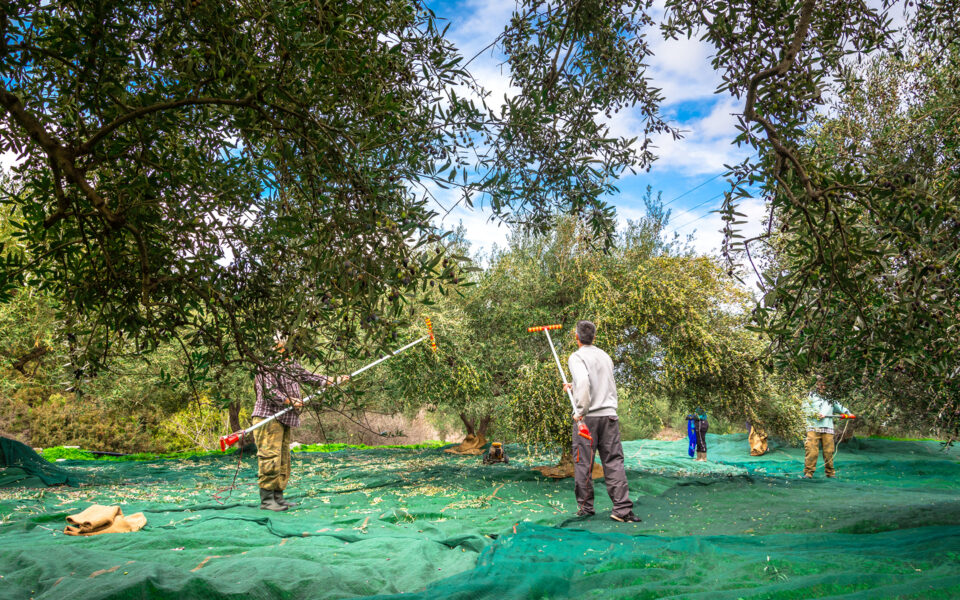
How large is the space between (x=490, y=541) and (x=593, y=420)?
89.0 inches

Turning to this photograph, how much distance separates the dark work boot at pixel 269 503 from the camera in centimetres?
676

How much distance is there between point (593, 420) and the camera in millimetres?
6469

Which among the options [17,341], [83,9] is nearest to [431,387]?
[83,9]

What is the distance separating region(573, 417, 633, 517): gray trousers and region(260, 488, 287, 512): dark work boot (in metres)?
3.80

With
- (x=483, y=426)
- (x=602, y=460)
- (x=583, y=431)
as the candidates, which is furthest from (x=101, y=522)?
(x=483, y=426)

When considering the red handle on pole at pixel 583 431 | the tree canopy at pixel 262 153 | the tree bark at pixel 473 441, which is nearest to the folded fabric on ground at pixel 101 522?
the tree canopy at pixel 262 153

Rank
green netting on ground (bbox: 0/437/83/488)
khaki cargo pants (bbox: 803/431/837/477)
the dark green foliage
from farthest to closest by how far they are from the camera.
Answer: khaki cargo pants (bbox: 803/431/837/477)
green netting on ground (bbox: 0/437/83/488)
the dark green foliage

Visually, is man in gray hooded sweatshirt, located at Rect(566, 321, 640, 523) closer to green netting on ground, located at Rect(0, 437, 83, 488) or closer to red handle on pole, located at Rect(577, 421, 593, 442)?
red handle on pole, located at Rect(577, 421, 593, 442)

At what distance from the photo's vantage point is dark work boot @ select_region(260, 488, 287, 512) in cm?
676

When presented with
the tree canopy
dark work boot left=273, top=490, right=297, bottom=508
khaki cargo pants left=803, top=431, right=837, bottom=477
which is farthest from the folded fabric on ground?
khaki cargo pants left=803, top=431, right=837, bottom=477

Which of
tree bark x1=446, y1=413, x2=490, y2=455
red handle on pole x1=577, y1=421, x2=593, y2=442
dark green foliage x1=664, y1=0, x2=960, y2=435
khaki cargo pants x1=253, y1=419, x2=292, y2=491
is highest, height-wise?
dark green foliage x1=664, y1=0, x2=960, y2=435

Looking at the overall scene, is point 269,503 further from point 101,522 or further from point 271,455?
point 101,522

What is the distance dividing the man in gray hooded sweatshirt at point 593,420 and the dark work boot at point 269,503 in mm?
3807

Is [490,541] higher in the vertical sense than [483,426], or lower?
lower
